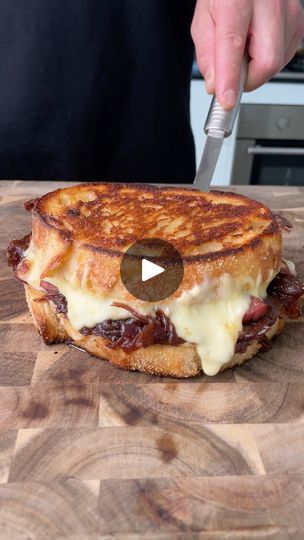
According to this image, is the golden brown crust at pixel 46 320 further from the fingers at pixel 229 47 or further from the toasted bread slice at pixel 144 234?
the fingers at pixel 229 47

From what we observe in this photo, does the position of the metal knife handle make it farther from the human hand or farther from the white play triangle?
the white play triangle

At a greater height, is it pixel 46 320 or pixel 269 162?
pixel 46 320

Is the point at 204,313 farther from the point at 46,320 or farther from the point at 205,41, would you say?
the point at 205,41

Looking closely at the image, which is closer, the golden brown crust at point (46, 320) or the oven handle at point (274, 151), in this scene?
the golden brown crust at point (46, 320)

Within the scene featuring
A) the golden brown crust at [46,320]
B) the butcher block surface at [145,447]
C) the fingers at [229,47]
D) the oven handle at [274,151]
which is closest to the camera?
the butcher block surface at [145,447]

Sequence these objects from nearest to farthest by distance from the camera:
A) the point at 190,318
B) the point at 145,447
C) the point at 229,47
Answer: the point at 145,447
the point at 190,318
the point at 229,47

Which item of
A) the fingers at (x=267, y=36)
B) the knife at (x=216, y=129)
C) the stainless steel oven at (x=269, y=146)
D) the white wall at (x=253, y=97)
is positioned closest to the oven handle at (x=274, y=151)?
the stainless steel oven at (x=269, y=146)

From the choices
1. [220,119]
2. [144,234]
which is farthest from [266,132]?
[144,234]

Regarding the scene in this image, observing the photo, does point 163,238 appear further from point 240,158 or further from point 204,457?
point 240,158
